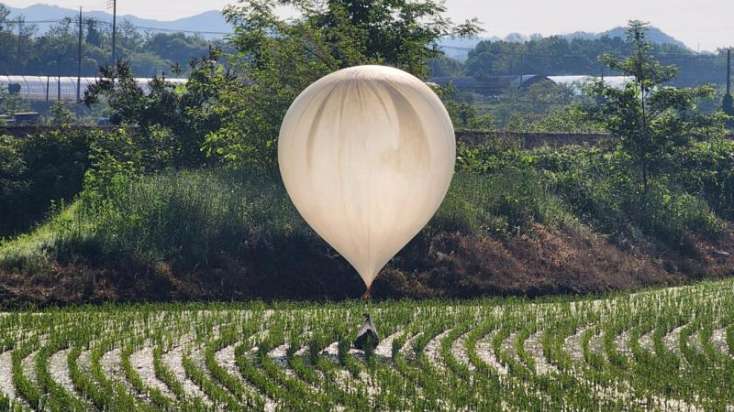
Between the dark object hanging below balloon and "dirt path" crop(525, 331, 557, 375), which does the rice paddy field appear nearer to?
"dirt path" crop(525, 331, 557, 375)

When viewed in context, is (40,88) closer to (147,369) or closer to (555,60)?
(555,60)

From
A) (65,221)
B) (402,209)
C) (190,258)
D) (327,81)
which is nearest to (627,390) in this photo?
(402,209)

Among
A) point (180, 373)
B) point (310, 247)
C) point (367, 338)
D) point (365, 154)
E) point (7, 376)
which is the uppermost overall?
point (365, 154)

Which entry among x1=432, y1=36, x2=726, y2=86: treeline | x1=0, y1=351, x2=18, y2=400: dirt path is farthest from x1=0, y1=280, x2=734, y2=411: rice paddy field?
x1=432, y1=36, x2=726, y2=86: treeline

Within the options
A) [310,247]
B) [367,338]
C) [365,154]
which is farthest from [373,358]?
[310,247]

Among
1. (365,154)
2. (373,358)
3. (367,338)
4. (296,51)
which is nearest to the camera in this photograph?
(365,154)

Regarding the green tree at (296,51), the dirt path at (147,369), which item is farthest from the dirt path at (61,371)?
the green tree at (296,51)

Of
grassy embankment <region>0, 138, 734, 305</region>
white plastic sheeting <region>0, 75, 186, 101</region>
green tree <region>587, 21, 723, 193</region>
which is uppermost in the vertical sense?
green tree <region>587, 21, 723, 193</region>
